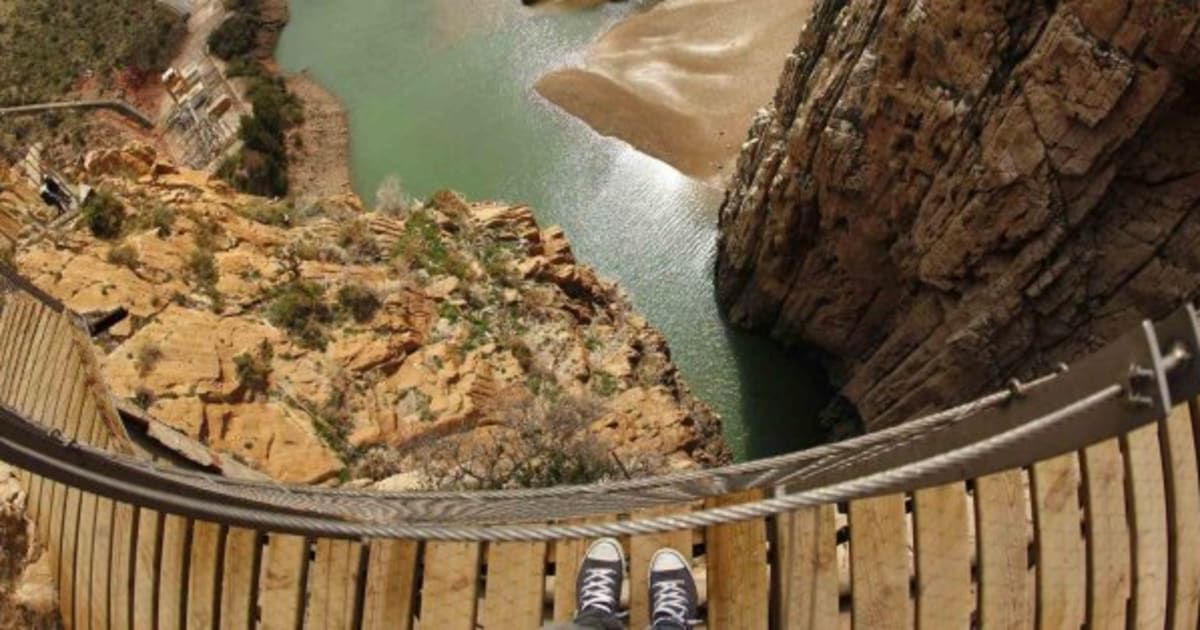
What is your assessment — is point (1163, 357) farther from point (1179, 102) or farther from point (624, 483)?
point (1179, 102)

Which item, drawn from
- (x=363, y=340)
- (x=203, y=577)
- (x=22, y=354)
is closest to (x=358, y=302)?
(x=363, y=340)

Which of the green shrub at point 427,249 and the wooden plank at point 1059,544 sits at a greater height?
the green shrub at point 427,249

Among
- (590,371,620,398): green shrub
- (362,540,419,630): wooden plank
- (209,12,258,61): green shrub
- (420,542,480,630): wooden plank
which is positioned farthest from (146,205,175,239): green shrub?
(209,12,258,61): green shrub

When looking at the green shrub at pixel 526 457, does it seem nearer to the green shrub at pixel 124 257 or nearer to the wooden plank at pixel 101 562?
the wooden plank at pixel 101 562

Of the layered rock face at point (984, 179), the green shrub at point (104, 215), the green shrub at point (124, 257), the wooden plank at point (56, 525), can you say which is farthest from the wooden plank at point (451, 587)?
the green shrub at point (104, 215)

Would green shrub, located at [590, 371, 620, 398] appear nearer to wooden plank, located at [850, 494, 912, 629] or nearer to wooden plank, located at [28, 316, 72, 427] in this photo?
wooden plank, located at [28, 316, 72, 427]

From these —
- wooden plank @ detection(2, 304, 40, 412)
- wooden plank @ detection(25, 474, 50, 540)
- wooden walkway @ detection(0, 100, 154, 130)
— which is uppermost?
wooden walkway @ detection(0, 100, 154, 130)

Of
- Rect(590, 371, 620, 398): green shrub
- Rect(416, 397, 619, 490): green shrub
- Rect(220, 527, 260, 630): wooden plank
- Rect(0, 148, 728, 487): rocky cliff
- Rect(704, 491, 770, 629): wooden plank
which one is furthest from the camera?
Rect(590, 371, 620, 398): green shrub

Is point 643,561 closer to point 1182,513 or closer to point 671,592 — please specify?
point 671,592

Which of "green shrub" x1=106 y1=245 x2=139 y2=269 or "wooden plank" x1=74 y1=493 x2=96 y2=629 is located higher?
"green shrub" x1=106 y1=245 x2=139 y2=269
